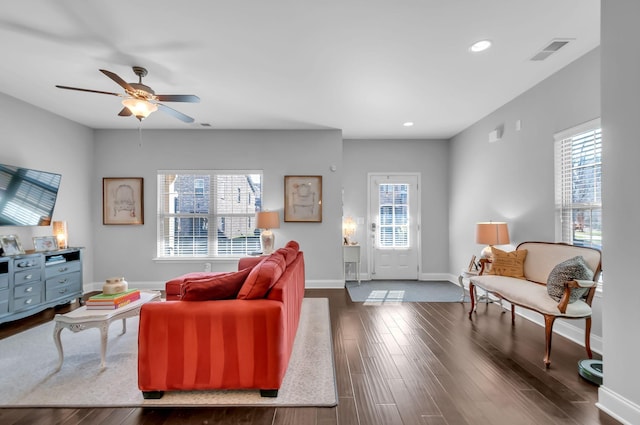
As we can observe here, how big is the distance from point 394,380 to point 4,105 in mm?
5540

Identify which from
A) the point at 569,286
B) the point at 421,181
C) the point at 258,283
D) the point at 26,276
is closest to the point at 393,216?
the point at 421,181

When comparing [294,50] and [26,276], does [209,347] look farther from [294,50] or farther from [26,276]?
[26,276]

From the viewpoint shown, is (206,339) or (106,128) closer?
(206,339)

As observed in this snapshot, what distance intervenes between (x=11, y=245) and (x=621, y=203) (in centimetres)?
593

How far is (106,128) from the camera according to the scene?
532 cm

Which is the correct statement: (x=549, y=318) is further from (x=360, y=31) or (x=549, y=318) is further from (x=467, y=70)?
(x=360, y=31)


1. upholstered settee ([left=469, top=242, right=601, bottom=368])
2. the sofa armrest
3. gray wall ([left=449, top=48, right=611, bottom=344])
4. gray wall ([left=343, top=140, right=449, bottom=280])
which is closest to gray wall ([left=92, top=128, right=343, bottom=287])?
gray wall ([left=343, top=140, right=449, bottom=280])

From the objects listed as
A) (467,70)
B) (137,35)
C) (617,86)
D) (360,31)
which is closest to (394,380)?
(617,86)

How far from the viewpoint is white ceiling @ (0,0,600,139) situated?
7.49ft

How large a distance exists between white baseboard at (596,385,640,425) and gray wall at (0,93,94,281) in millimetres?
6214

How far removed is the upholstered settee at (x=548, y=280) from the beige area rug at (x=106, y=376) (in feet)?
6.15

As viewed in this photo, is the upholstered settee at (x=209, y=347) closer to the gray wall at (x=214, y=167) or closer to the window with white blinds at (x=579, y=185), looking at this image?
the window with white blinds at (x=579, y=185)

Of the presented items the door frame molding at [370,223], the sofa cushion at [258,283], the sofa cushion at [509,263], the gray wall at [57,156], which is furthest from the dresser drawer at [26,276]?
the sofa cushion at [509,263]

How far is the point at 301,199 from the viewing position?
536 cm
